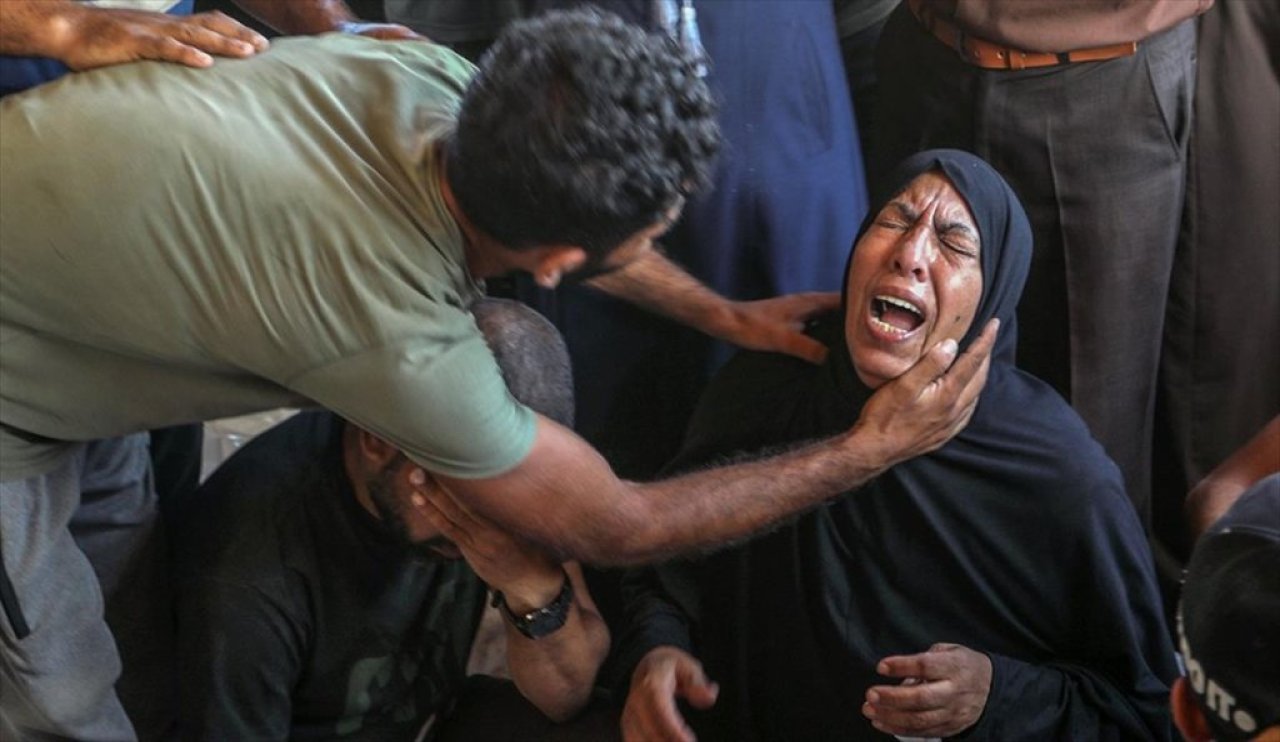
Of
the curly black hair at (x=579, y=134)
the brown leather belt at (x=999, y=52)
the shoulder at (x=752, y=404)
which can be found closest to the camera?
the curly black hair at (x=579, y=134)

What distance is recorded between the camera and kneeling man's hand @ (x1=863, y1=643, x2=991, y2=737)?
188 cm

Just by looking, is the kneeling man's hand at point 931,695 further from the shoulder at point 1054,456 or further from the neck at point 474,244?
the neck at point 474,244

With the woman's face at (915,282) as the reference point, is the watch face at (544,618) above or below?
below

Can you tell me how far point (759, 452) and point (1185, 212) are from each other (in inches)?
41.1

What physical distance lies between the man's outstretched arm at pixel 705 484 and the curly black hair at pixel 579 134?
0.89 feet

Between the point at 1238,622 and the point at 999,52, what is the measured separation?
4.88 feet

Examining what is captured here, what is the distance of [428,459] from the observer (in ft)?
5.44

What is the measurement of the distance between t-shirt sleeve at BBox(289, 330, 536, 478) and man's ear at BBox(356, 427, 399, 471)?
0.82ft

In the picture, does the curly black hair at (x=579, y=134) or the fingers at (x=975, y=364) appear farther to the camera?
the fingers at (x=975, y=364)

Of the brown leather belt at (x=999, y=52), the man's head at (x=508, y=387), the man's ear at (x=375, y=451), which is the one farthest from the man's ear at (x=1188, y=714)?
the brown leather belt at (x=999, y=52)

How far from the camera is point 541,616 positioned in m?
1.98

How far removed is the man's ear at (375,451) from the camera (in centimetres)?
192

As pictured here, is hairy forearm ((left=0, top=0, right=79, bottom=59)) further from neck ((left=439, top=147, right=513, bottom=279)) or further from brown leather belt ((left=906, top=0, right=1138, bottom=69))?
brown leather belt ((left=906, top=0, right=1138, bottom=69))

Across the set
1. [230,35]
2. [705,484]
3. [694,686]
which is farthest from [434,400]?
[694,686]
